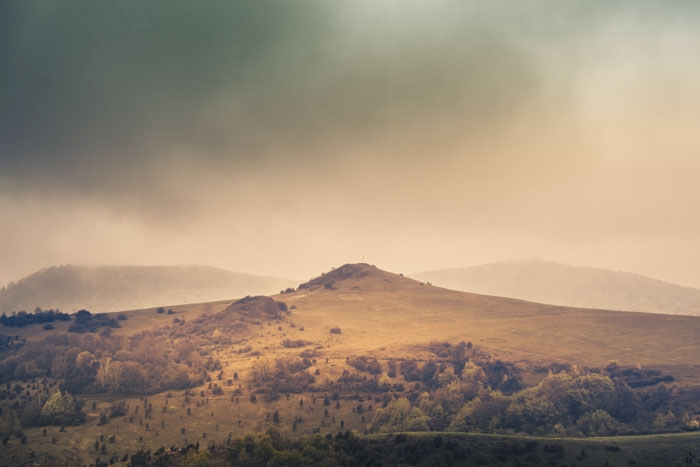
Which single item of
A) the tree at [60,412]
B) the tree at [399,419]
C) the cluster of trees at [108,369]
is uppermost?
the cluster of trees at [108,369]

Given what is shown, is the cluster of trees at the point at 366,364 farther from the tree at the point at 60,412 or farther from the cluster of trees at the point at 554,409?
the tree at the point at 60,412

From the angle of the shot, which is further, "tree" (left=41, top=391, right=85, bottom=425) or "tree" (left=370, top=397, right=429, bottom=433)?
"tree" (left=370, top=397, right=429, bottom=433)

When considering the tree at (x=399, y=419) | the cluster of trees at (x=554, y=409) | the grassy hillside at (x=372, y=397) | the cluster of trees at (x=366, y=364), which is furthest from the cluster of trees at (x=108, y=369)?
the cluster of trees at (x=554, y=409)

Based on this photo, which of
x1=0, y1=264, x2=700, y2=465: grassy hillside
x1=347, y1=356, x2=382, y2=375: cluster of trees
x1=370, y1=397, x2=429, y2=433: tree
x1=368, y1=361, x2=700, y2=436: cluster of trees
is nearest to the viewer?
x1=0, y1=264, x2=700, y2=465: grassy hillside

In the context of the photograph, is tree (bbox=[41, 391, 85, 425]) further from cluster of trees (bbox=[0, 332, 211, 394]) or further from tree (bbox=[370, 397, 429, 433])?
tree (bbox=[370, 397, 429, 433])

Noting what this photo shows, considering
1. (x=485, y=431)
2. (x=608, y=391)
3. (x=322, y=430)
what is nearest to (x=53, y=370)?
(x=322, y=430)

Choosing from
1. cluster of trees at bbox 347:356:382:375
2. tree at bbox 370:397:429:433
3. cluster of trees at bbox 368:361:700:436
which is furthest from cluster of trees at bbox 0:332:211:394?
cluster of trees at bbox 368:361:700:436

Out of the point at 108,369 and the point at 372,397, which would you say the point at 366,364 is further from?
the point at 108,369

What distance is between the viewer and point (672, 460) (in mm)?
94125

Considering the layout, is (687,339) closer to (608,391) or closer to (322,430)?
(608,391)

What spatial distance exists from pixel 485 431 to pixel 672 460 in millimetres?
45277

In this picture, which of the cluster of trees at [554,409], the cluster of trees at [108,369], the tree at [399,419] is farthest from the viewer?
the cluster of trees at [108,369]

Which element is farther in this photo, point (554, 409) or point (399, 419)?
point (399, 419)

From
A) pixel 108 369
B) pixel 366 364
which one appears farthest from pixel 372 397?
pixel 108 369
